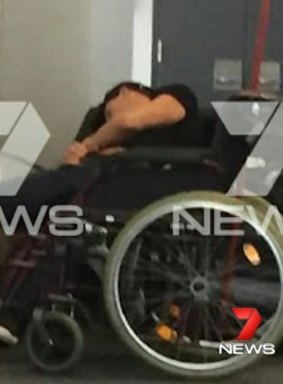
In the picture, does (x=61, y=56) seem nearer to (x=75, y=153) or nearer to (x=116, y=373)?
(x=75, y=153)

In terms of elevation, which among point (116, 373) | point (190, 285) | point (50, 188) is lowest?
point (116, 373)

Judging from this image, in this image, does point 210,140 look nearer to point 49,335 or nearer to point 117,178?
point 117,178

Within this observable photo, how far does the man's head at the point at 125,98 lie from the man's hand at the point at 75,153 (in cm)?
6

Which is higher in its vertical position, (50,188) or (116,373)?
(50,188)

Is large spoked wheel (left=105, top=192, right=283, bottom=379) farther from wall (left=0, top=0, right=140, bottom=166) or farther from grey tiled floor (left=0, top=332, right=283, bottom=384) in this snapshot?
wall (left=0, top=0, right=140, bottom=166)

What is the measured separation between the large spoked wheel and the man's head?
0.50 feet

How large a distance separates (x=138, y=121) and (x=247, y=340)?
0.37 meters

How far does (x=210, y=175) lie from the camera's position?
1.97m

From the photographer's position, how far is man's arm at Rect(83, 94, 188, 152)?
1.97m

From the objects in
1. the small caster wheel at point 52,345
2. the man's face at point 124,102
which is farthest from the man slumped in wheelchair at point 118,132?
the small caster wheel at point 52,345

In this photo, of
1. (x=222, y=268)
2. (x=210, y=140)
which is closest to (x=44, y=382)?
(x=222, y=268)

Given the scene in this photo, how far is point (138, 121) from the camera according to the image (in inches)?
78.1

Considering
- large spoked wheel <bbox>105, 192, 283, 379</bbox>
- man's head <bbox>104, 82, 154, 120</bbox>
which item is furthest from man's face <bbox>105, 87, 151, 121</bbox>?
large spoked wheel <bbox>105, 192, 283, 379</bbox>

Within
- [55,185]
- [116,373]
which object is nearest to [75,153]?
[55,185]
